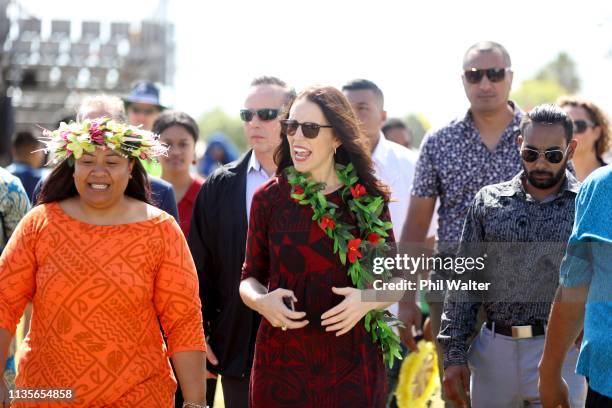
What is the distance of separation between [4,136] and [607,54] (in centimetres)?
1284

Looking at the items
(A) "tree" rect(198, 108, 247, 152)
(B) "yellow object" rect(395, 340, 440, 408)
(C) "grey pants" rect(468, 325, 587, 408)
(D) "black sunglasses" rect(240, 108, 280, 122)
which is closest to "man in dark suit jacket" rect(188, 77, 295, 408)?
(D) "black sunglasses" rect(240, 108, 280, 122)

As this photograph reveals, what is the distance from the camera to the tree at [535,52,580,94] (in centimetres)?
13882

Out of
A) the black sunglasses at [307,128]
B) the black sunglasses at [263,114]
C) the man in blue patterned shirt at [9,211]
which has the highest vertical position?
the black sunglasses at [263,114]

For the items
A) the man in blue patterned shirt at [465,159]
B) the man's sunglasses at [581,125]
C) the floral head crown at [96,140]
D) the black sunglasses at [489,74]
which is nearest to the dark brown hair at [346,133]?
the floral head crown at [96,140]

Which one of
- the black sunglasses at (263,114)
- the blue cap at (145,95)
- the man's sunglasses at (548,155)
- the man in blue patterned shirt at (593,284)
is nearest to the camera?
the man in blue patterned shirt at (593,284)

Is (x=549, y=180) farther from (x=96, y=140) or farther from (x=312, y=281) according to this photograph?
(x=96, y=140)

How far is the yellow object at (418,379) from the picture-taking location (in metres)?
8.34

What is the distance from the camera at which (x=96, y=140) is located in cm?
552

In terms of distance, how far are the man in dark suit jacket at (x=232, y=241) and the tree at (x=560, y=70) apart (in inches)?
5285

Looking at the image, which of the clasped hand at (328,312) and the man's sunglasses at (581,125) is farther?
the man's sunglasses at (581,125)

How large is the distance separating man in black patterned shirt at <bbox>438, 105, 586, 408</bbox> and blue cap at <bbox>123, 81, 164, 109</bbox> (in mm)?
5404

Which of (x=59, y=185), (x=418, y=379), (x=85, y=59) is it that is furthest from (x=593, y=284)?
(x=85, y=59)

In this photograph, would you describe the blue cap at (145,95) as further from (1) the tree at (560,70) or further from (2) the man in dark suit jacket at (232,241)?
(1) the tree at (560,70)

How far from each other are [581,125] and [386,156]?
1.68 m
